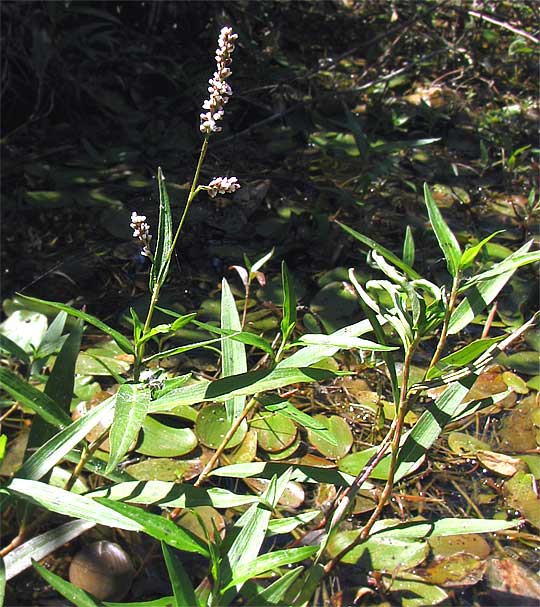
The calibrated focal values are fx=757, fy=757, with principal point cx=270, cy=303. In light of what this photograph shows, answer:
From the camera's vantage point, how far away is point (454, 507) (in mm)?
1317

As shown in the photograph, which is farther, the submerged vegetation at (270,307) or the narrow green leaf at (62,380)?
the narrow green leaf at (62,380)

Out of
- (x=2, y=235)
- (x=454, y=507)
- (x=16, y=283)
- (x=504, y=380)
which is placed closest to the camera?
(x=454, y=507)

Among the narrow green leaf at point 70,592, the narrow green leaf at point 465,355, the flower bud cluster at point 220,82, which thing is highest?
the flower bud cluster at point 220,82

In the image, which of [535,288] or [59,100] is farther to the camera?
[59,100]

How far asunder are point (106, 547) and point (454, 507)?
0.59m

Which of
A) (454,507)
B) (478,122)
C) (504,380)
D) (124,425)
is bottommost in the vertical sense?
(454,507)

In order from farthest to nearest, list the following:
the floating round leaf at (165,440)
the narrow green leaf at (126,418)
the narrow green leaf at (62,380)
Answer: the floating round leaf at (165,440) → the narrow green leaf at (62,380) → the narrow green leaf at (126,418)

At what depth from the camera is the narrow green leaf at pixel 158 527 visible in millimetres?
910

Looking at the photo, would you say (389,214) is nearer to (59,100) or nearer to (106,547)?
(59,100)

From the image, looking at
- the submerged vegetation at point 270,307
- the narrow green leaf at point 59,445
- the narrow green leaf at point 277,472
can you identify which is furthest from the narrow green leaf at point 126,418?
the narrow green leaf at point 277,472

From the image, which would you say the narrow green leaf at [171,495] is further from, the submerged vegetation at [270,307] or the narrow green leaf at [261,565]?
the narrow green leaf at [261,565]

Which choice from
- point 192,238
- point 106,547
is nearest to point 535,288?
point 192,238

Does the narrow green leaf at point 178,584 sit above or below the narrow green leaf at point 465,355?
below

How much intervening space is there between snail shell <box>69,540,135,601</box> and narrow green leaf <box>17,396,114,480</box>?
0.20m
